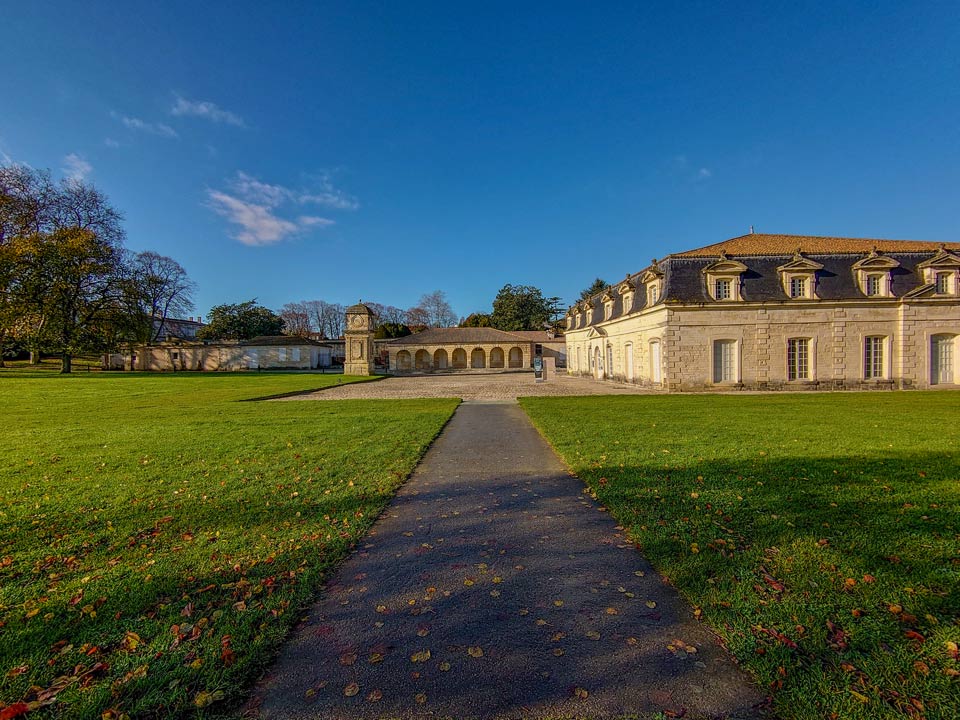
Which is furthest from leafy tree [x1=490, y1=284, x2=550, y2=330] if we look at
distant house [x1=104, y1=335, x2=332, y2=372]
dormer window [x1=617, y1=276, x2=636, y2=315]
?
dormer window [x1=617, y1=276, x2=636, y2=315]

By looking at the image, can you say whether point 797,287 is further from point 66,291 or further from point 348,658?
point 66,291

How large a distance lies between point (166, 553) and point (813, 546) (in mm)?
5776

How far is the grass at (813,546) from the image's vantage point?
2260mm

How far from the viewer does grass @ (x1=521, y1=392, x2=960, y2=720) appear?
226 centimetres

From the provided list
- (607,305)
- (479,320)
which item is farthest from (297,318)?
(607,305)

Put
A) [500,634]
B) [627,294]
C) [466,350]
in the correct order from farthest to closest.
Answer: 1. [466,350]
2. [627,294]
3. [500,634]

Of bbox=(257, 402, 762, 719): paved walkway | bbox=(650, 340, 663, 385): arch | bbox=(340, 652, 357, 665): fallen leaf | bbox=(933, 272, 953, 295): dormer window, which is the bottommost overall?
bbox=(340, 652, 357, 665): fallen leaf

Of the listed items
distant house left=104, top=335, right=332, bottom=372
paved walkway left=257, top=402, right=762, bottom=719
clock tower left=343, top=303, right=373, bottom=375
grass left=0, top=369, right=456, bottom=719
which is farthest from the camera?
distant house left=104, top=335, right=332, bottom=372

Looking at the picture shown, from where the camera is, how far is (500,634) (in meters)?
2.72

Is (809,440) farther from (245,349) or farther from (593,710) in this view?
(245,349)

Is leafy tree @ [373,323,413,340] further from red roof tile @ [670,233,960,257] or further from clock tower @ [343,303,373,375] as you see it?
red roof tile @ [670,233,960,257]

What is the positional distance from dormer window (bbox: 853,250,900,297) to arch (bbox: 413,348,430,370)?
4022cm

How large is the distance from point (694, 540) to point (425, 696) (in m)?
2.88

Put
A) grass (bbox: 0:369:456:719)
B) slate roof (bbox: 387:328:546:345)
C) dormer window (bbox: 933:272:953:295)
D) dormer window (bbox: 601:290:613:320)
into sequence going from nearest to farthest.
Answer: grass (bbox: 0:369:456:719), dormer window (bbox: 933:272:953:295), dormer window (bbox: 601:290:613:320), slate roof (bbox: 387:328:546:345)
